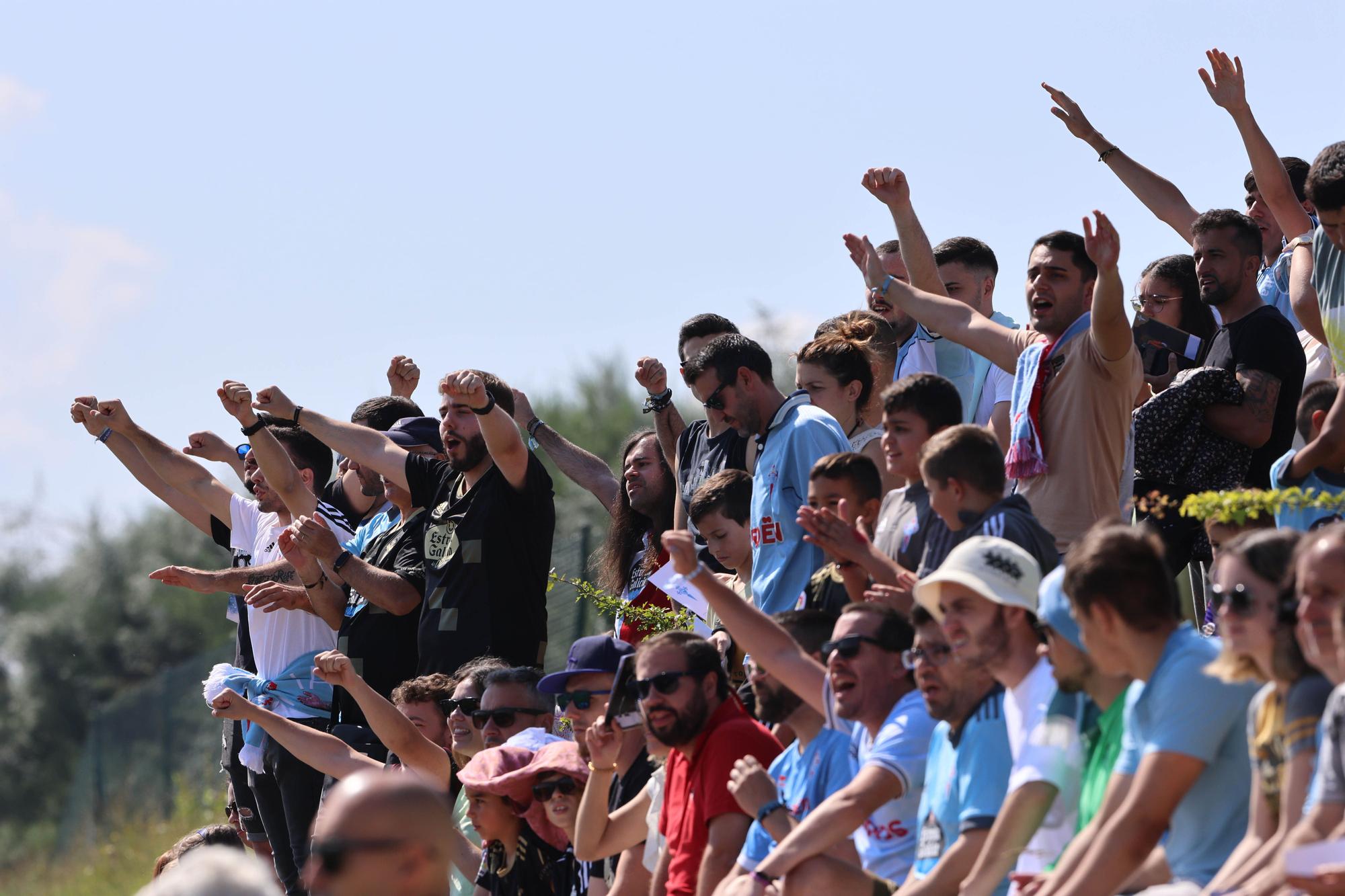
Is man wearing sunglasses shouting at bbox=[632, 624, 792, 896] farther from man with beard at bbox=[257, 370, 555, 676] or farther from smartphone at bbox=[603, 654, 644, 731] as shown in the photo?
man with beard at bbox=[257, 370, 555, 676]

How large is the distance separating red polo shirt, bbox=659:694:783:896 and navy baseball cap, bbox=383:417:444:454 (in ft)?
11.6

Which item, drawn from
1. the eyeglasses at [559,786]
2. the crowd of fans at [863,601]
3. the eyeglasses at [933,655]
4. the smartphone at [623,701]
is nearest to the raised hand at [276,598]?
the crowd of fans at [863,601]

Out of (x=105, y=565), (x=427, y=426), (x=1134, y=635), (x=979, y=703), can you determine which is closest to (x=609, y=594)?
(x=427, y=426)

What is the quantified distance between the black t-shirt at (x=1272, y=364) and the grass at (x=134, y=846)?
17.4 meters

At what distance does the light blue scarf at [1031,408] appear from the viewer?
21.1ft

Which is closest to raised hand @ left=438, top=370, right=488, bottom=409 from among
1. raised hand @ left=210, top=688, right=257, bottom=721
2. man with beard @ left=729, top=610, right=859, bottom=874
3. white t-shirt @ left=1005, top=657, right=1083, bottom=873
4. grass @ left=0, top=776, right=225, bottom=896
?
raised hand @ left=210, top=688, right=257, bottom=721

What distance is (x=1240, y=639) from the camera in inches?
156

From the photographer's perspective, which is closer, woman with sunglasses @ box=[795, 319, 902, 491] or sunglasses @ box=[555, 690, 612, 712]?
sunglasses @ box=[555, 690, 612, 712]

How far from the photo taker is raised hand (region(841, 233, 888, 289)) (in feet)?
23.3

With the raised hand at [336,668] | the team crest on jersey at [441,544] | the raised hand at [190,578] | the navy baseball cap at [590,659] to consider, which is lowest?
the navy baseball cap at [590,659]

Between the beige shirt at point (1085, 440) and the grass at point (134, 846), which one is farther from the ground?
the beige shirt at point (1085, 440)

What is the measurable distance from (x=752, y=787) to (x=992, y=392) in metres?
3.02

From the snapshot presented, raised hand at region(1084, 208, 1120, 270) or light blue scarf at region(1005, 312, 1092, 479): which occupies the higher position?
raised hand at region(1084, 208, 1120, 270)

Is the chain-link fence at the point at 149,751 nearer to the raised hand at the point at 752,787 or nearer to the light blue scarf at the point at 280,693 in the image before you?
the light blue scarf at the point at 280,693
